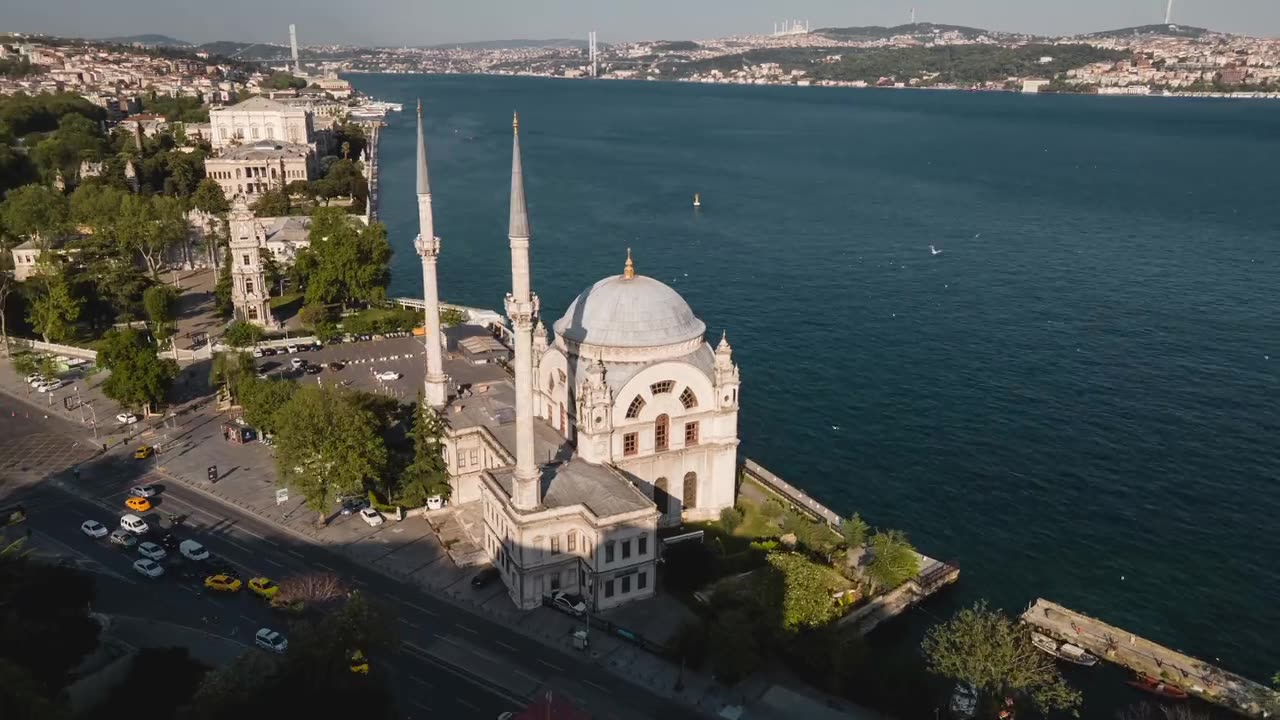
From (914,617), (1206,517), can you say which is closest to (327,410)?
(914,617)

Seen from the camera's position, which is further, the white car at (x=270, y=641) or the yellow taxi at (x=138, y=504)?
the yellow taxi at (x=138, y=504)

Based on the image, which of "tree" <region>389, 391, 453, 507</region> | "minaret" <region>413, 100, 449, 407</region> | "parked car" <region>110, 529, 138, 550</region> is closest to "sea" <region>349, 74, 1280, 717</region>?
"minaret" <region>413, 100, 449, 407</region>

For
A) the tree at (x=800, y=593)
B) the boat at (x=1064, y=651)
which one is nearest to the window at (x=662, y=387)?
the tree at (x=800, y=593)

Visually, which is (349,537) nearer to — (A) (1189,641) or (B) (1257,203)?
(A) (1189,641)

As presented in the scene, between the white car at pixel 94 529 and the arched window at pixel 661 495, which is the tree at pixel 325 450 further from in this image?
the arched window at pixel 661 495

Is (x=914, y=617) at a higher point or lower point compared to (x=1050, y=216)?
lower
